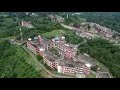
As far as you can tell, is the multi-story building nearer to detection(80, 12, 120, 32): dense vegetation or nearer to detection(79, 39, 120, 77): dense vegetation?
detection(79, 39, 120, 77): dense vegetation

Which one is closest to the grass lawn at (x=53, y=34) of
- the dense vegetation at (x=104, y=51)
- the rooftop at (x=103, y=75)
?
the dense vegetation at (x=104, y=51)

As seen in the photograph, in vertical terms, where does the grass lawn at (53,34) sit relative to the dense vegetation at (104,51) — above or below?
above

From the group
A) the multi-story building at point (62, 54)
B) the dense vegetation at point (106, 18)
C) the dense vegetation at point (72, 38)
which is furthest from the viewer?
the dense vegetation at point (72, 38)

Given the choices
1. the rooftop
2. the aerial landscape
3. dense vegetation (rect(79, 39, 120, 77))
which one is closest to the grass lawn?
the aerial landscape

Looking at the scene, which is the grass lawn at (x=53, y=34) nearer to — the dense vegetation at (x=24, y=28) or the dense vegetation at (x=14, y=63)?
the dense vegetation at (x=24, y=28)
